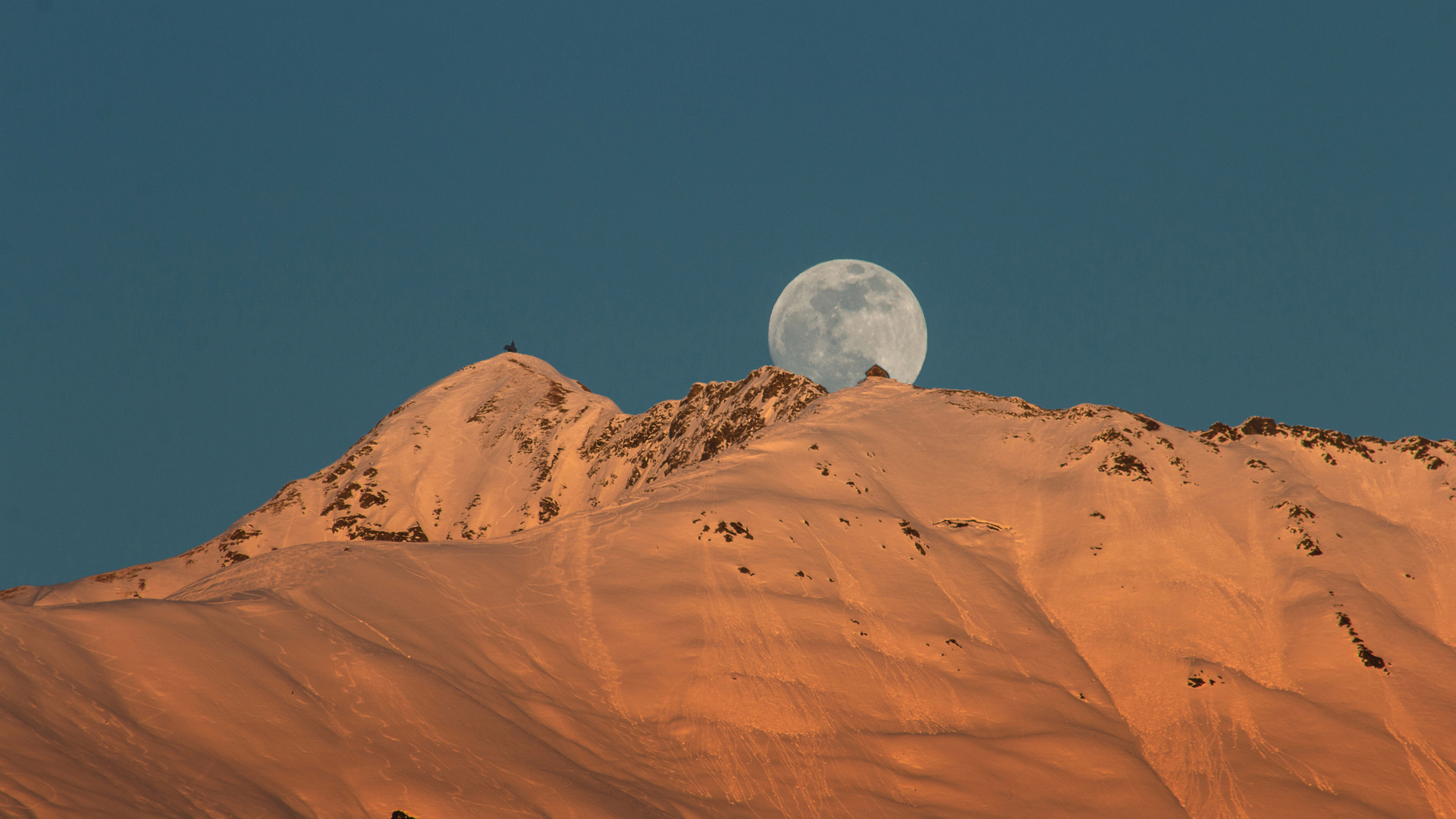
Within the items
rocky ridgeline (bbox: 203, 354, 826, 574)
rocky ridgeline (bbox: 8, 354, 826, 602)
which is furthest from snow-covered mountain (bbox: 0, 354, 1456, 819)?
rocky ridgeline (bbox: 8, 354, 826, 602)

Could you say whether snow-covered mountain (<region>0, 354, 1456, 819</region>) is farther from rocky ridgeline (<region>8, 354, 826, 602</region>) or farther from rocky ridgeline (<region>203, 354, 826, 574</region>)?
rocky ridgeline (<region>8, 354, 826, 602</region>)

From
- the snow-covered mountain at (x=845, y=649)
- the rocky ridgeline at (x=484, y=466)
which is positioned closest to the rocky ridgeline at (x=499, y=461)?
the rocky ridgeline at (x=484, y=466)

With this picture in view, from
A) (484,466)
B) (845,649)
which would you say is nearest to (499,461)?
(484,466)

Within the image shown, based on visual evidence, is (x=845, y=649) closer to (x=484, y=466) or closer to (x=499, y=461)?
(x=499, y=461)

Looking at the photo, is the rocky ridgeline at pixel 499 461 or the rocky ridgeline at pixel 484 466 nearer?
the rocky ridgeline at pixel 484 466

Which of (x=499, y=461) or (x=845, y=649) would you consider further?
(x=499, y=461)

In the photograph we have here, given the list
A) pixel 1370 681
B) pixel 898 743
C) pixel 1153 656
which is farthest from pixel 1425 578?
pixel 898 743

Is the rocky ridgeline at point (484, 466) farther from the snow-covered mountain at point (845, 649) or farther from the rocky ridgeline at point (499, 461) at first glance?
the snow-covered mountain at point (845, 649)

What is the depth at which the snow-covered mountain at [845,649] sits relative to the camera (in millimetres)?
39562

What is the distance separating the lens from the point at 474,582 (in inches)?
2442

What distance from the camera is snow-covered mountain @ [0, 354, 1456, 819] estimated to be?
1558 inches

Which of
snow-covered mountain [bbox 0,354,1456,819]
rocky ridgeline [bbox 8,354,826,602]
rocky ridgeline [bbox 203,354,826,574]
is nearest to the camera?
snow-covered mountain [bbox 0,354,1456,819]

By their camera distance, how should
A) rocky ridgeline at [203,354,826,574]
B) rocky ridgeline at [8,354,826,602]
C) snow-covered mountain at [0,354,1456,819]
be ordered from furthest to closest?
1. rocky ridgeline at [203,354,826,574]
2. rocky ridgeline at [8,354,826,602]
3. snow-covered mountain at [0,354,1456,819]

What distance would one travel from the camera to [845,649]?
64.0 m
